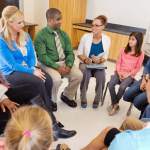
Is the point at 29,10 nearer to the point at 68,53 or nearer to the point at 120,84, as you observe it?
the point at 68,53

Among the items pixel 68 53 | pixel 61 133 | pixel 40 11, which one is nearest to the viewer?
pixel 61 133

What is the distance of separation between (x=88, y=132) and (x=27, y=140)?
4.02 feet

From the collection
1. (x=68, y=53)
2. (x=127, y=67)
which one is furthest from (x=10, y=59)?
(x=127, y=67)

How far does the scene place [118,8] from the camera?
4.00m

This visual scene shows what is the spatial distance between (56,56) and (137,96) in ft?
3.85

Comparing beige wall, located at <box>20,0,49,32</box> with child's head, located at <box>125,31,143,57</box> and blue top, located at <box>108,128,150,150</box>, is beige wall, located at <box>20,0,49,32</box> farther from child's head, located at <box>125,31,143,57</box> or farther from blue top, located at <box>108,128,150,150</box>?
blue top, located at <box>108,128,150,150</box>

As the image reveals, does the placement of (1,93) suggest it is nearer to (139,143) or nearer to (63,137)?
(63,137)

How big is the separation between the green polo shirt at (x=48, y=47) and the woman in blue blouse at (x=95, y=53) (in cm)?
24

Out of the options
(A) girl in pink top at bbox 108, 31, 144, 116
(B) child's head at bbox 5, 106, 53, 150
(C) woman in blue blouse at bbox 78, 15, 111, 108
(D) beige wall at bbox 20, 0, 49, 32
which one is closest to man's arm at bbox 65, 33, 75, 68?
(C) woman in blue blouse at bbox 78, 15, 111, 108

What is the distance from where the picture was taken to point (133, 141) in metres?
0.72

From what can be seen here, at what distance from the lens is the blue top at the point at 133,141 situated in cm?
69

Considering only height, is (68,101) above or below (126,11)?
below

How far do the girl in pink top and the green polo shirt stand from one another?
0.68m

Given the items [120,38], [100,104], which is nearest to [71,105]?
[100,104]
